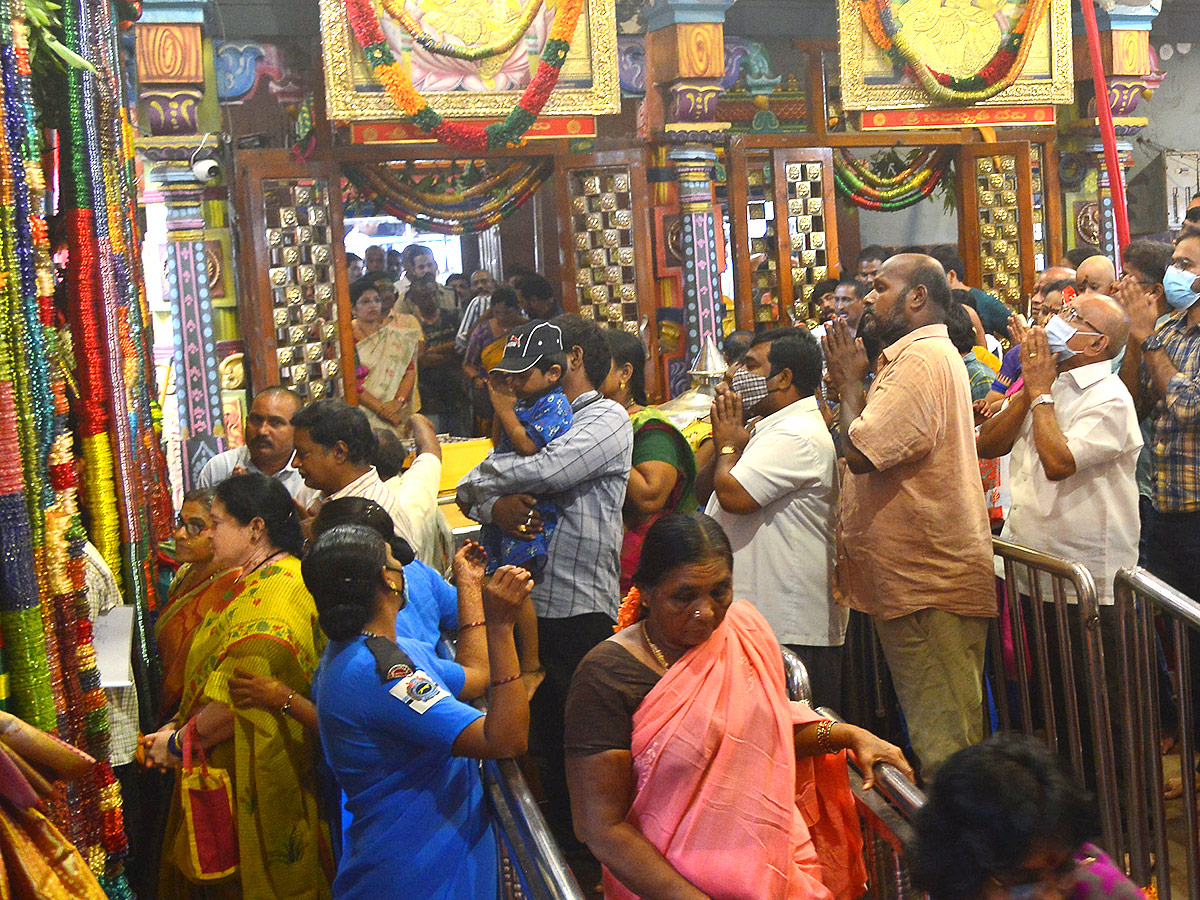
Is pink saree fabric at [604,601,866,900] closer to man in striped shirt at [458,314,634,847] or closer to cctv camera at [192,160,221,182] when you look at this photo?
man in striped shirt at [458,314,634,847]

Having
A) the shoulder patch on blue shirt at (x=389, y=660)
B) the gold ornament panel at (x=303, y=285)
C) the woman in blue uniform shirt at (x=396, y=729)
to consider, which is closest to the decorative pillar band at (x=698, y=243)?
the gold ornament panel at (x=303, y=285)

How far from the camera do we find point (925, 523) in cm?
315

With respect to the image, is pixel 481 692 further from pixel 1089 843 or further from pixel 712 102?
pixel 712 102

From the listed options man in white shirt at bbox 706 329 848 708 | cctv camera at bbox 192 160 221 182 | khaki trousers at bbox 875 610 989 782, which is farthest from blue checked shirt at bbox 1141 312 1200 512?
cctv camera at bbox 192 160 221 182

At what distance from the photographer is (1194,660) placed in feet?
12.9

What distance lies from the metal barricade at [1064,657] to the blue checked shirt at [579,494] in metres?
1.05

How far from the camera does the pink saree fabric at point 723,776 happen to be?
195 cm

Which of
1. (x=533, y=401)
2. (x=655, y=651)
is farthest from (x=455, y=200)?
(x=655, y=651)

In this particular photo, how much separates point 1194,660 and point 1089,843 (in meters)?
2.60

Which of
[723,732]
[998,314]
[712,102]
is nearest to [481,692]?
[723,732]

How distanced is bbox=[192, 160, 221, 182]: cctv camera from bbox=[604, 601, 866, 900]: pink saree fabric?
231 inches

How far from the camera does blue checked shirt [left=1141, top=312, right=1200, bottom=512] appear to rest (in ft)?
11.9

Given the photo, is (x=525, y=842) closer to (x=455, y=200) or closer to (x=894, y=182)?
(x=455, y=200)

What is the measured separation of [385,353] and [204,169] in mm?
1549
